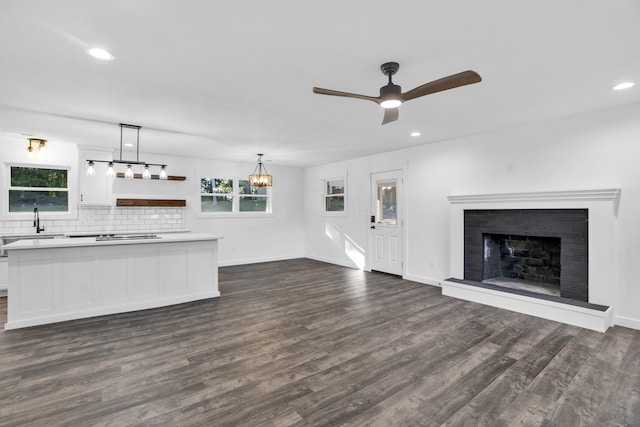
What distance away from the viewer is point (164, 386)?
2363mm

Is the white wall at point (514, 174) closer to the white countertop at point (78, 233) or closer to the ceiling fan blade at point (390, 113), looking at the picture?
the ceiling fan blade at point (390, 113)

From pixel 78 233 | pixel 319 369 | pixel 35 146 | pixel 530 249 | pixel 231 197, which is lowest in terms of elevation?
pixel 319 369

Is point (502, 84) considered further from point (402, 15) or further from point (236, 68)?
point (236, 68)

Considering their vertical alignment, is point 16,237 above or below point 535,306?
above

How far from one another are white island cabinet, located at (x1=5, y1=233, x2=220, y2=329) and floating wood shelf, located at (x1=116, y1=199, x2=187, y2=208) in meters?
2.14

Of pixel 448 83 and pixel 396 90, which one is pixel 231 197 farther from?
pixel 448 83

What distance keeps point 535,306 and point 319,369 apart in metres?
3.00

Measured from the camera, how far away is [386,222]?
6449mm

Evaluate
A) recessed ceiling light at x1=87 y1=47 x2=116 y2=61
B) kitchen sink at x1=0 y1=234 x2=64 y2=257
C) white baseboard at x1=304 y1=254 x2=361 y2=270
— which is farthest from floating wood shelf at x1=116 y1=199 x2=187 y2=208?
recessed ceiling light at x1=87 y1=47 x2=116 y2=61

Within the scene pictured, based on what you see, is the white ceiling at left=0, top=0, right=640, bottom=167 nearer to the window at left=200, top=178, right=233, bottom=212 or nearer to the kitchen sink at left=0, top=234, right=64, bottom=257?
the kitchen sink at left=0, top=234, right=64, bottom=257

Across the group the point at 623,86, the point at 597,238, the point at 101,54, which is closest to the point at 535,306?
the point at 597,238

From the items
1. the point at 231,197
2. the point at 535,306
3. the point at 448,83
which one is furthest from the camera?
the point at 231,197

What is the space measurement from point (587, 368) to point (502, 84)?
8.58ft

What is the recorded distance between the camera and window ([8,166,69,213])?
5.54 meters
